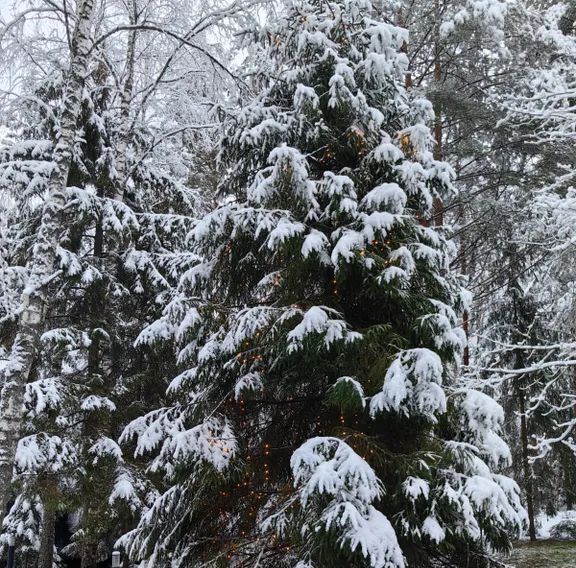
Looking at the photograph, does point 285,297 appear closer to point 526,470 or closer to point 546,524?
point 526,470

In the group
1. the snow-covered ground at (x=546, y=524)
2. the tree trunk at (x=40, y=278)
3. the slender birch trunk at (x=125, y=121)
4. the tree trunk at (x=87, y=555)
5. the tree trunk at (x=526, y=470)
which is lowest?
the snow-covered ground at (x=546, y=524)

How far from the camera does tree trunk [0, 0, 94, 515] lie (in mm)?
5562

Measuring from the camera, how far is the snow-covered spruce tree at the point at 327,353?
4.50 meters

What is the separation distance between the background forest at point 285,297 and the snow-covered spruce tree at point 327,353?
2 centimetres

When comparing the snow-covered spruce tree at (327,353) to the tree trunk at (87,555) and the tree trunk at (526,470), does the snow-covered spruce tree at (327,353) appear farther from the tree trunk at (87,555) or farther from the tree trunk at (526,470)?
the tree trunk at (526,470)

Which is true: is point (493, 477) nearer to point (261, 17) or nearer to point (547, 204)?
point (547, 204)

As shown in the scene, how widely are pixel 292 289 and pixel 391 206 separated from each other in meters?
1.30

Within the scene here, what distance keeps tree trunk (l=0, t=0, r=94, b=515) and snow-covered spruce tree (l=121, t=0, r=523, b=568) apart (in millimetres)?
1230

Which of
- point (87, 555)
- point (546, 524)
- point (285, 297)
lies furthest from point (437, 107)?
point (546, 524)

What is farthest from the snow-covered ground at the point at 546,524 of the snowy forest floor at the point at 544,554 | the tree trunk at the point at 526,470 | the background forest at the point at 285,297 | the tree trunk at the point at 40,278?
the tree trunk at the point at 40,278

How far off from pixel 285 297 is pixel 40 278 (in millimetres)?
2668

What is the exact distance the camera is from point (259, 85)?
7004 mm

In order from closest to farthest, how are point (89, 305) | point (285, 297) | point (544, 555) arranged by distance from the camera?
1. point (285, 297)
2. point (89, 305)
3. point (544, 555)

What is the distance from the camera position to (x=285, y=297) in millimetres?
5684
